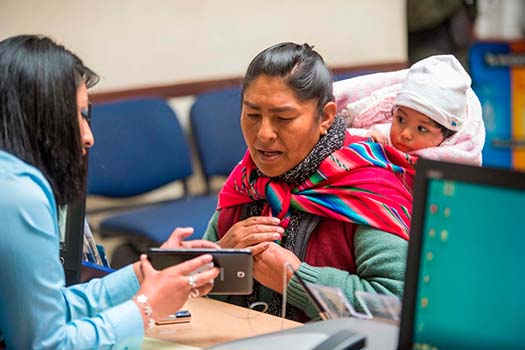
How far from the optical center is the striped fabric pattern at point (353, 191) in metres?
2.19

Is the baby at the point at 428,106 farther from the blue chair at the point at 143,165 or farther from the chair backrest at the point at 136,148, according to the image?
the chair backrest at the point at 136,148

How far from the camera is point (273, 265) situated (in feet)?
7.13

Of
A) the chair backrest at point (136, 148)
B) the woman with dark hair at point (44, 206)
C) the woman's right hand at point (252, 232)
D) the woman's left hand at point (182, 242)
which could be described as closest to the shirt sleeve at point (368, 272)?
the woman's right hand at point (252, 232)

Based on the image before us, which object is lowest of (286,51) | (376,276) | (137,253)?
(137,253)

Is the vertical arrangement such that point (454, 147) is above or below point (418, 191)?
below

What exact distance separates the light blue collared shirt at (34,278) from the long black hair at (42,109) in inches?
1.5

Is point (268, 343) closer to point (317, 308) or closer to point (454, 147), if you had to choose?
point (317, 308)

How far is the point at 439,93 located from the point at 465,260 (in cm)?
104

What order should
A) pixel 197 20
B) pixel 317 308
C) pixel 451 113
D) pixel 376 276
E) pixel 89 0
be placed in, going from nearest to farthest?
pixel 317 308 → pixel 376 276 → pixel 451 113 → pixel 89 0 → pixel 197 20

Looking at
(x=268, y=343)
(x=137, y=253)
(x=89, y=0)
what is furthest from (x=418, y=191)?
(x=89, y=0)

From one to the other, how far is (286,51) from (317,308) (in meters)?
0.64

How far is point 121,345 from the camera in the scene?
1.83 m

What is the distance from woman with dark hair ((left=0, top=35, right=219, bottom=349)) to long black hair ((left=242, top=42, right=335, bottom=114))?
52 centimetres

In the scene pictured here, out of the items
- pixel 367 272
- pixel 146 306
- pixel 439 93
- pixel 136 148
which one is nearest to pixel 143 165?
pixel 136 148
